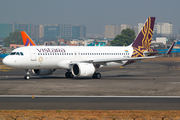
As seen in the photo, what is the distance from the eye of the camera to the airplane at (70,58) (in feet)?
134

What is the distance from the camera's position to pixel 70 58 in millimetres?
44594

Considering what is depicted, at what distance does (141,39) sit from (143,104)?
101 ft

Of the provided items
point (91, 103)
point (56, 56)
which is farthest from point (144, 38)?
point (91, 103)

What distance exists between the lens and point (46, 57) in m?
42.2

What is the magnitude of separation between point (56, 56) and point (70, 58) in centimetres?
238

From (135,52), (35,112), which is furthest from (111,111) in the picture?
(135,52)

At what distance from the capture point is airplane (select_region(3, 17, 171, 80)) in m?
40.9

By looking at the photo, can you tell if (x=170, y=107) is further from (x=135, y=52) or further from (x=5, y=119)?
(x=135, y=52)

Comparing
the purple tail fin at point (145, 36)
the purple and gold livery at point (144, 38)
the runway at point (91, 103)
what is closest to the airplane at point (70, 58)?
the purple and gold livery at point (144, 38)

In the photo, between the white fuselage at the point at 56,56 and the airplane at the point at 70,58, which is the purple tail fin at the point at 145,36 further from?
the white fuselage at the point at 56,56

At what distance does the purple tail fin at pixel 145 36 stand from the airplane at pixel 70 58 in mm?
663

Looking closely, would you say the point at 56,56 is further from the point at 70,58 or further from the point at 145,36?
the point at 145,36

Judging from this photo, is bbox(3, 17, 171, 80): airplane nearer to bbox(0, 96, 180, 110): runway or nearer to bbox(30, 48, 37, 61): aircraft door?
bbox(30, 48, 37, 61): aircraft door

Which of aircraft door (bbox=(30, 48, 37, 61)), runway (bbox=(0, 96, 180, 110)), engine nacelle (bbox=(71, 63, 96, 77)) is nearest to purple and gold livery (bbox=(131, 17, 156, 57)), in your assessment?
engine nacelle (bbox=(71, 63, 96, 77))
